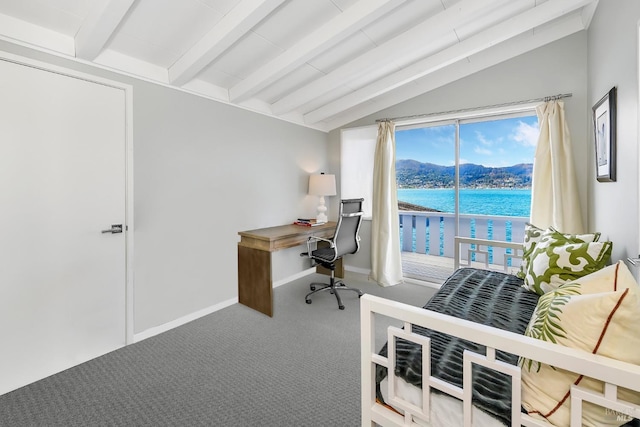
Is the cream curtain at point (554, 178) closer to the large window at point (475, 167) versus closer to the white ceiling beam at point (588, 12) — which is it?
the white ceiling beam at point (588, 12)

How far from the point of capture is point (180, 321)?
2777 millimetres

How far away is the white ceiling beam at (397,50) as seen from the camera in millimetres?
2309

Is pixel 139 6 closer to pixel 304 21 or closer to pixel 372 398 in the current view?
pixel 304 21

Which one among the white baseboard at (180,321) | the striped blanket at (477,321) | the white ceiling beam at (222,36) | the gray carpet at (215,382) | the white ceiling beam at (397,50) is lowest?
the gray carpet at (215,382)

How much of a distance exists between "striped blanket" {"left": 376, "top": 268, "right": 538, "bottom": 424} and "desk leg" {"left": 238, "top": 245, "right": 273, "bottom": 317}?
1645 mm

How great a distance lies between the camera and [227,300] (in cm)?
321

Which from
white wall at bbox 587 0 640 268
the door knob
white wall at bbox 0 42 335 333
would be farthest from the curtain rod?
the door knob

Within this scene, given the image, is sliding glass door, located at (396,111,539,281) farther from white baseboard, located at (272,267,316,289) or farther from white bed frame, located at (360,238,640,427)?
white bed frame, located at (360,238,640,427)

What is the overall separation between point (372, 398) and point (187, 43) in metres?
2.65

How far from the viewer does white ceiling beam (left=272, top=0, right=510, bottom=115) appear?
2309 mm

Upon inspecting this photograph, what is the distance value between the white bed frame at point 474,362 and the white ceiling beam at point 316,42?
1950 mm

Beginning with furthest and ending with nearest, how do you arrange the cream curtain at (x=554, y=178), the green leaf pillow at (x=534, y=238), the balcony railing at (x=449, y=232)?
the balcony railing at (x=449, y=232), the cream curtain at (x=554, y=178), the green leaf pillow at (x=534, y=238)

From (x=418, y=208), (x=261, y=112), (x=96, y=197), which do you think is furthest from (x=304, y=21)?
(x=418, y=208)

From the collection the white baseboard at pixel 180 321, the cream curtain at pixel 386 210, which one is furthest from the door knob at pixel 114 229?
the cream curtain at pixel 386 210
